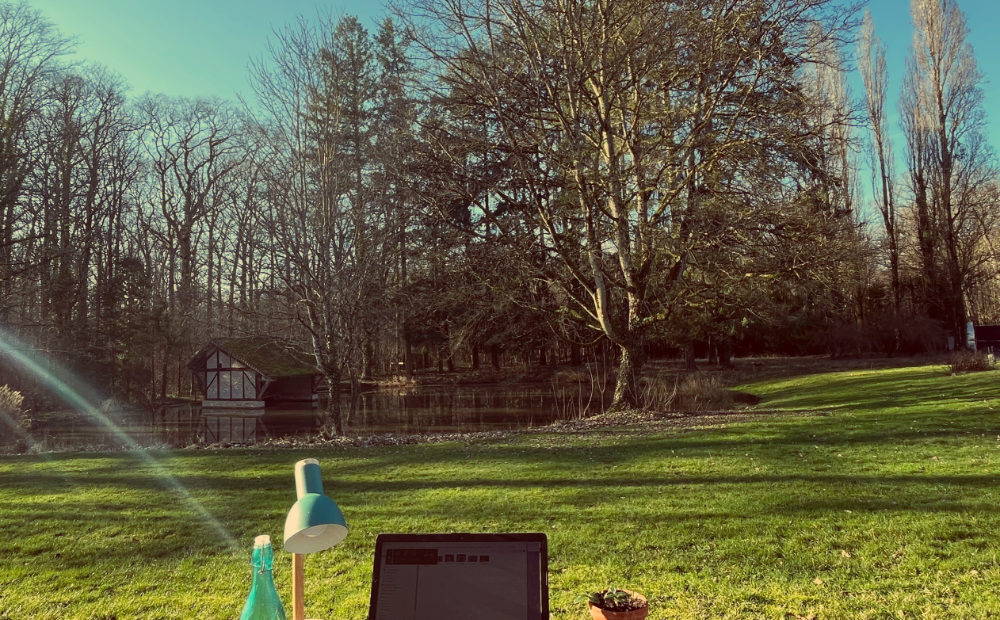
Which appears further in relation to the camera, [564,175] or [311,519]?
[564,175]

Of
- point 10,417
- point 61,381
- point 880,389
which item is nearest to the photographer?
point 10,417

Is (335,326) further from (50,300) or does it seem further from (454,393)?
(50,300)

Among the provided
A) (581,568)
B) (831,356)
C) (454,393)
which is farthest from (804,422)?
(831,356)

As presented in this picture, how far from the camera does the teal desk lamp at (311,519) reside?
1522 millimetres

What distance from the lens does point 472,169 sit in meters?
15.9

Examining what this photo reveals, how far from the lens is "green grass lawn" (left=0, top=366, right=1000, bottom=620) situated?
167 inches

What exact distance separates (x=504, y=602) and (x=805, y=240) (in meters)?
14.2

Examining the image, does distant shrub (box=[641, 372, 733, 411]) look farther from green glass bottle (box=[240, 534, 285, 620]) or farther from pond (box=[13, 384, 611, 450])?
green glass bottle (box=[240, 534, 285, 620])

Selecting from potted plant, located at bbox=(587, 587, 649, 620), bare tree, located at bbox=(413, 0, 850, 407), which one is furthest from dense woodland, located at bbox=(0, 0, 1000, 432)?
potted plant, located at bbox=(587, 587, 649, 620)

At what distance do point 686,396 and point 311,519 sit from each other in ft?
58.2

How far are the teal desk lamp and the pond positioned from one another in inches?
535

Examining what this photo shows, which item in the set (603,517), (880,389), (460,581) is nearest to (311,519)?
(460,581)

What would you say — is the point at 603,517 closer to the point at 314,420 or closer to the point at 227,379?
the point at 314,420

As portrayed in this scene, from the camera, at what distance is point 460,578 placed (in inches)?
69.9
